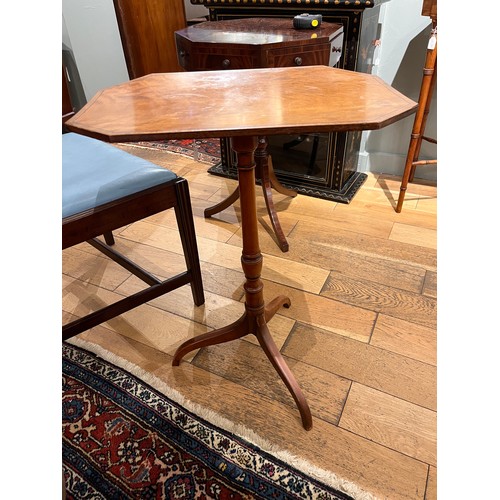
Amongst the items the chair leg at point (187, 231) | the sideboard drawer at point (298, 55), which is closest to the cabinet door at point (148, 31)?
the sideboard drawer at point (298, 55)

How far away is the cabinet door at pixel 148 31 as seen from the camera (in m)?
3.02

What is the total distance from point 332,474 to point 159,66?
3329 millimetres

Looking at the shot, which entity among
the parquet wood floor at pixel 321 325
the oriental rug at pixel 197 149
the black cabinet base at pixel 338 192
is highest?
the black cabinet base at pixel 338 192

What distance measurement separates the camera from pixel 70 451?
1.09 meters

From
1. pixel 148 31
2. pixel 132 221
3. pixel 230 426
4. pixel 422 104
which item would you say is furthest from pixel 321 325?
pixel 148 31

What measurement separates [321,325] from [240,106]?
896 mm

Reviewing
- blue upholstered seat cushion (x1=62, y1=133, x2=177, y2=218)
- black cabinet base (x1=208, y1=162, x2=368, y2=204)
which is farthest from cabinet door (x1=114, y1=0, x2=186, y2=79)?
blue upholstered seat cushion (x1=62, y1=133, x2=177, y2=218)

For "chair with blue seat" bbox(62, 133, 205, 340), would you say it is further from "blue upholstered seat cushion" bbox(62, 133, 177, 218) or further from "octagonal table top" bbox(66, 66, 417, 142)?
"octagonal table top" bbox(66, 66, 417, 142)

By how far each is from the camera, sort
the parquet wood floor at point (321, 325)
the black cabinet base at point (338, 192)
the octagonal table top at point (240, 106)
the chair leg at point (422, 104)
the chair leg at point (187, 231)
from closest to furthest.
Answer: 1. the octagonal table top at point (240, 106)
2. the parquet wood floor at point (321, 325)
3. the chair leg at point (187, 231)
4. the chair leg at point (422, 104)
5. the black cabinet base at point (338, 192)

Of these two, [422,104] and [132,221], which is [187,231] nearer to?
[132,221]

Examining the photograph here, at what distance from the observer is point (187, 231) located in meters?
1.34

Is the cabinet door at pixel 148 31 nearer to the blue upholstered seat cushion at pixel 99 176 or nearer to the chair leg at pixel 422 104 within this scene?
the chair leg at pixel 422 104

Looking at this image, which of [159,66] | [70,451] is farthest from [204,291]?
[159,66]

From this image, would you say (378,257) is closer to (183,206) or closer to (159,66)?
(183,206)
